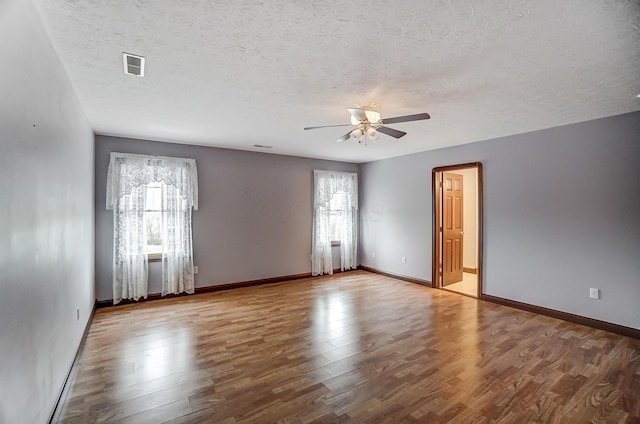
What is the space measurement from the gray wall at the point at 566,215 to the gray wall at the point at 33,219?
195 inches

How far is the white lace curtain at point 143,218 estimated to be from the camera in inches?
169

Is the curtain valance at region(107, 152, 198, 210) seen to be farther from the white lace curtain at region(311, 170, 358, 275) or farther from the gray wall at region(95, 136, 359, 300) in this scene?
the white lace curtain at region(311, 170, 358, 275)

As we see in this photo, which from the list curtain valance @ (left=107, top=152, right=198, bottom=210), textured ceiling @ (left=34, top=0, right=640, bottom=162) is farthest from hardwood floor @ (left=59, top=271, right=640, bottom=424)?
textured ceiling @ (left=34, top=0, right=640, bottom=162)

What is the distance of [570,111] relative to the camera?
3238mm

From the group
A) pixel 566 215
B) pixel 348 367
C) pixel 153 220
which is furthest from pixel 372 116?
pixel 153 220

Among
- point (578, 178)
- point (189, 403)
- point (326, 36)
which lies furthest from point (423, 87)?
point (189, 403)

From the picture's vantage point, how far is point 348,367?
8.51 feet

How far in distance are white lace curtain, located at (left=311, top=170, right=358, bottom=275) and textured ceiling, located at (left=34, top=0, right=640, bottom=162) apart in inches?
105

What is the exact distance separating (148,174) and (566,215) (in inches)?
225

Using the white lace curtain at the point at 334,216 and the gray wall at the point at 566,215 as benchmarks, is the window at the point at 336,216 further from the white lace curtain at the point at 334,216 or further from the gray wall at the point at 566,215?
the gray wall at the point at 566,215

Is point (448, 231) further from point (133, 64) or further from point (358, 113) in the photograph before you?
point (133, 64)

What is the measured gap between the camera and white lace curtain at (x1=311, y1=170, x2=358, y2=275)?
6137mm

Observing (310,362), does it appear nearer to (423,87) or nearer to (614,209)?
(423,87)

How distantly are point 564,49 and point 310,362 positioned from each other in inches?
120
